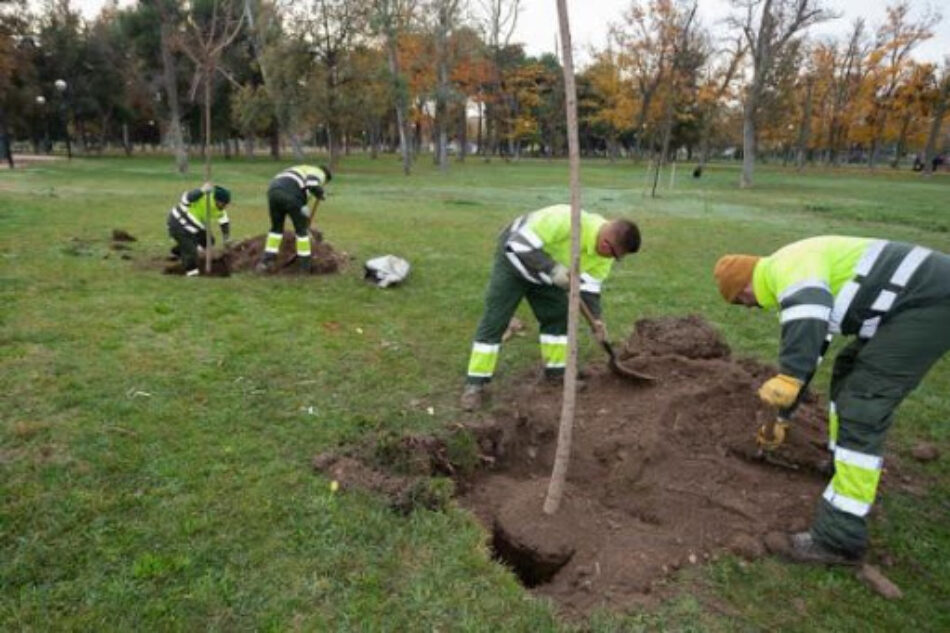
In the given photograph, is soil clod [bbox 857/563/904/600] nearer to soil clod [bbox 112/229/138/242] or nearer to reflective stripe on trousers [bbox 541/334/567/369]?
reflective stripe on trousers [bbox 541/334/567/369]

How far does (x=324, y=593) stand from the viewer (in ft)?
9.25

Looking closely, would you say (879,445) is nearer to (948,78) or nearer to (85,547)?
(85,547)

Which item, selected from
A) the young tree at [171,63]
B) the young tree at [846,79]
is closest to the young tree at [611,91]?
the young tree at [846,79]

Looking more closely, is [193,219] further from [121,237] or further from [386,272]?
[121,237]

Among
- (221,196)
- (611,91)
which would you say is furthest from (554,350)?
(611,91)

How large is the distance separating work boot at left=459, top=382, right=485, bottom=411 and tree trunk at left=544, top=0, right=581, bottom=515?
63.3 inches

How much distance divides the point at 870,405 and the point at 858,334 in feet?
1.24

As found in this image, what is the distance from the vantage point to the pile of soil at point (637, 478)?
10.2 feet

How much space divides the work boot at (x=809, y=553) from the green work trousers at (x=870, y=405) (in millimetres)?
33

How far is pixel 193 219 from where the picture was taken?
8695 millimetres

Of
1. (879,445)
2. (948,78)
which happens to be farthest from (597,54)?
(879,445)

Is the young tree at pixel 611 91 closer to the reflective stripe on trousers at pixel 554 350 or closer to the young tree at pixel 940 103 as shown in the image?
the young tree at pixel 940 103

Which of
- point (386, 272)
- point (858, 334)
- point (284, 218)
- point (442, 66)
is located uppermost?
point (442, 66)

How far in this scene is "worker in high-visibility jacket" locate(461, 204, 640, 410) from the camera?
4473mm
